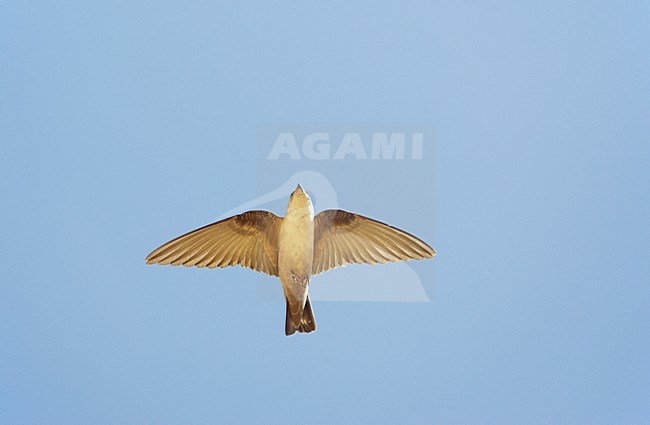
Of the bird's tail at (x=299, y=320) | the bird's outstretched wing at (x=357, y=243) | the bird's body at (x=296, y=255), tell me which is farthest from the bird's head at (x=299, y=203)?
the bird's tail at (x=299, y=320)

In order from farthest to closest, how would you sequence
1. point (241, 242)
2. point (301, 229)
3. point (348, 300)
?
point (348, 300)
point (241, 242)
point (301, 229)

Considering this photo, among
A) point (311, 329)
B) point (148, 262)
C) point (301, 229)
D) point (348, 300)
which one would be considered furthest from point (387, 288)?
point (148, 262)

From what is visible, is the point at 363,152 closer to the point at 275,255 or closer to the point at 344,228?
the point at 344,228

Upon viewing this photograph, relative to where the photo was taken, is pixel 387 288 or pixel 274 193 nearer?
pixel 274 193

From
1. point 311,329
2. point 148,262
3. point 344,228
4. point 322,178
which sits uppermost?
point 322,178

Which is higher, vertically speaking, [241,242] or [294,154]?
[294,154]

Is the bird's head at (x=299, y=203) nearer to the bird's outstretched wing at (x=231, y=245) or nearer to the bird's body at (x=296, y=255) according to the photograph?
the bird's body at (x=296, y=255)

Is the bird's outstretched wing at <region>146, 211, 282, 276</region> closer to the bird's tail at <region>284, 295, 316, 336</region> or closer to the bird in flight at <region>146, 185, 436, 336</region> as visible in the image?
the bird in flight at <region>146, 185, 436, 336</region>
